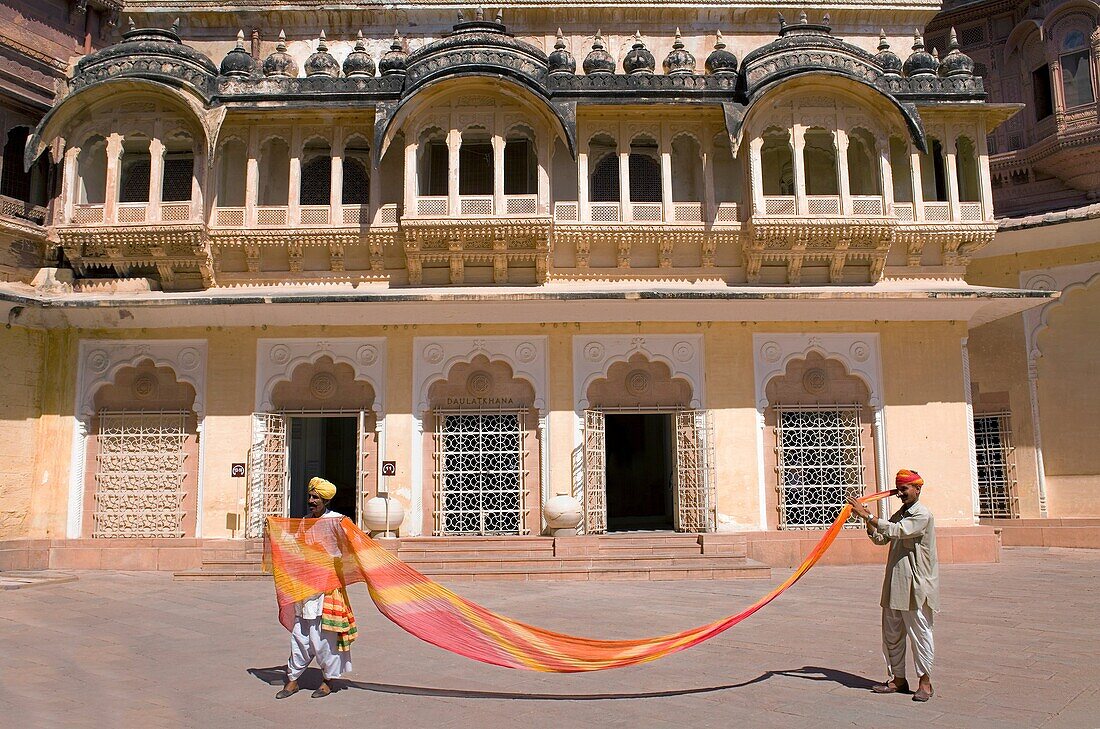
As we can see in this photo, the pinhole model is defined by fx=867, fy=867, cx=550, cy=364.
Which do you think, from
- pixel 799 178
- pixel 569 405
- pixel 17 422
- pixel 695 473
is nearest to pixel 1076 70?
pixel 799 178

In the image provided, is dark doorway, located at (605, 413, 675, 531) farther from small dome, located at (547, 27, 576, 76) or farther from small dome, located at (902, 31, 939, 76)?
small dome, located at (902, 31, 939, 76)

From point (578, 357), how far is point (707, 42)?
746 centimetres

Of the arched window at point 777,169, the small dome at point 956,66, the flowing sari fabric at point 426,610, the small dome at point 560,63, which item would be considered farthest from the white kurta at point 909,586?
the small dome at point 956,66

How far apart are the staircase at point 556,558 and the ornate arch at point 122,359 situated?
3.40m

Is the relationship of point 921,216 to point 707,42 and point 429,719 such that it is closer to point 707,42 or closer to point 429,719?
point 707,42

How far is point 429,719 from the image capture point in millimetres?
5344

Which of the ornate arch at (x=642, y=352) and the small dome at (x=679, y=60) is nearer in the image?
the ornate arch at (x=642, y=352)

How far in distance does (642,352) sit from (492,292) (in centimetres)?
284

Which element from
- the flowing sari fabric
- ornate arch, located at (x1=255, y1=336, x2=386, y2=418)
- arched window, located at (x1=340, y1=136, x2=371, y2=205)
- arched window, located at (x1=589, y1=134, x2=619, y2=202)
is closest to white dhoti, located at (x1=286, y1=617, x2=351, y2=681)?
the flowing sari fabric

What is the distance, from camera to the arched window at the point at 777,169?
16.2 m

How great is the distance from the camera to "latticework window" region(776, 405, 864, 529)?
15055 millimetres

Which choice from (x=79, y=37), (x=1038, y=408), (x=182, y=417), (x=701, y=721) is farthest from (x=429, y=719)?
(x=79, y=37)

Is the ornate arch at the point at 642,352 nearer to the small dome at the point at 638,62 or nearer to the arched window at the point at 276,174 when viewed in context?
the small dome at the point at 638,62

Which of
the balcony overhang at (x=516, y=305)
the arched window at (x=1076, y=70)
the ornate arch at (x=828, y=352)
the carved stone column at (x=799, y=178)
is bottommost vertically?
the ornate arch at (x=828, y=352)
